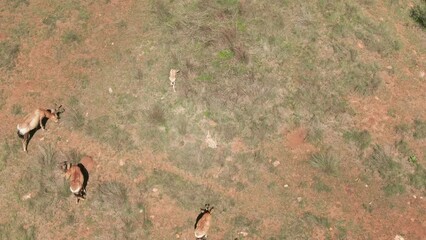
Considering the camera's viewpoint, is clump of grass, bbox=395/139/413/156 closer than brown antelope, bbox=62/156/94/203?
No

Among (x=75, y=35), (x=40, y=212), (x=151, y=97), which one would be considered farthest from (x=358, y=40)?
(x=40, y=212)

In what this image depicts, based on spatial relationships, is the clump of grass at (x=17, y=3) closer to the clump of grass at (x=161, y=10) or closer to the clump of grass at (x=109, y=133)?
the clump of grass at (x=161, y=10)

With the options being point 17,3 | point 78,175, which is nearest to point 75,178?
point 78,175

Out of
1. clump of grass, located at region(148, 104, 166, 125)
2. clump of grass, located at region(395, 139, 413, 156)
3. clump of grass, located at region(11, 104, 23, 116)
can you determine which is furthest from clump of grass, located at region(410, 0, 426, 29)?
clump of grass, located at region(11, 104, 23, 116)

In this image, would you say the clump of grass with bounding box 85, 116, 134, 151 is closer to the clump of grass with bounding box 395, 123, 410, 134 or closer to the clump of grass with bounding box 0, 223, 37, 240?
the clump of grass with bounding box 0, 223, 37, 240

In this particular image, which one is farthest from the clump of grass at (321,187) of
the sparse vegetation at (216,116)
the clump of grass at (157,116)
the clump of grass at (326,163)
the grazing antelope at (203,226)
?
the clump of grass at (157,116)

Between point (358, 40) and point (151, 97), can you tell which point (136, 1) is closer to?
point (151, 97)

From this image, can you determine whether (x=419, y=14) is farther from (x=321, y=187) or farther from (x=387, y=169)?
(x=321, y=187)
